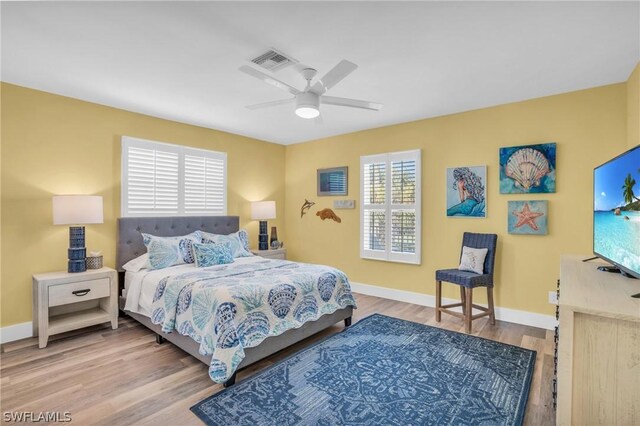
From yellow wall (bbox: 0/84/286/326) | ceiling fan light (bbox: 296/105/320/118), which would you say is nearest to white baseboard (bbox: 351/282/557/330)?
ceiling fan light (bbox: 296/105/320/118)

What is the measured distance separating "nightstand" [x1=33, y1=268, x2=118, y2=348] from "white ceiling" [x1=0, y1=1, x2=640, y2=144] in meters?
1.98

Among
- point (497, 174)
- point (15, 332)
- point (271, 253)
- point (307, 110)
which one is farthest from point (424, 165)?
point (15, 332)

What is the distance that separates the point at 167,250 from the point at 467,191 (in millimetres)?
3780

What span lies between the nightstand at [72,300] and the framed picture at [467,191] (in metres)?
4.19

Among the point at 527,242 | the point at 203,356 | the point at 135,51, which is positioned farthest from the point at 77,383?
the point at 527,242

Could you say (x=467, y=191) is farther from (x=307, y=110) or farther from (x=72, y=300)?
(x=72, y=300)

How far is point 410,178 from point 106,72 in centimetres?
377

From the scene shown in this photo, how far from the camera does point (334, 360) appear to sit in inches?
106

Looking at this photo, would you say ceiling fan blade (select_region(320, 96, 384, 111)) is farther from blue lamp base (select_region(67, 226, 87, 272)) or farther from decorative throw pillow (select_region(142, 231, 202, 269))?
blue lamp base (select_region(67, 226, 87, 272))

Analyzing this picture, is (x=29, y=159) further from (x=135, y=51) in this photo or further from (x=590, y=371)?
(x=590, y=371)

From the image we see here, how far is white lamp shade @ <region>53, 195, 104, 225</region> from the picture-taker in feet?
10.1

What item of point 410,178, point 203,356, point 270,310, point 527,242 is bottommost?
point 203,356

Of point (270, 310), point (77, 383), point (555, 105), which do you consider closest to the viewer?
point (77, 383)

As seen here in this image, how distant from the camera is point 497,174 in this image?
3727 mm
